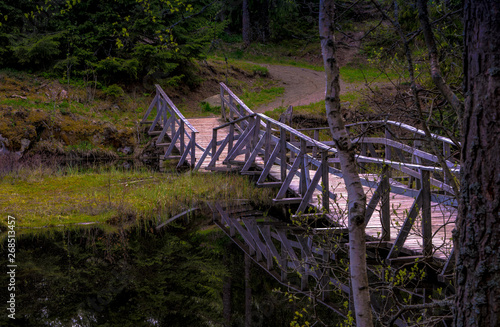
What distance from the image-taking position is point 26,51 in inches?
653

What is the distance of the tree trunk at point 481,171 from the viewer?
2.03 m

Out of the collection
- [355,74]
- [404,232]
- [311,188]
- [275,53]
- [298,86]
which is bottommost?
[404,232]

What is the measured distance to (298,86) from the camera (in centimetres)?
2059

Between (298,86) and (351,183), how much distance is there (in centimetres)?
1819

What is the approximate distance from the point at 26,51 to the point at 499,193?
17.9 meters

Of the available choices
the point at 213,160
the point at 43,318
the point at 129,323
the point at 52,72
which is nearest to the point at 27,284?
the point at 43,318

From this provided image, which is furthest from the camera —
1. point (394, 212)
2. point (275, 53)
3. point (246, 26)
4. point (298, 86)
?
point (275, 53)

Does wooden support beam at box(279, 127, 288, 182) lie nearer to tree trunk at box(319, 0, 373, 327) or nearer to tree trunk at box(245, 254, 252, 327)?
tree trunk at box(245, 254, 252, 327)

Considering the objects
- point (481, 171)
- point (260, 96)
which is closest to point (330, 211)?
point (481, 171)

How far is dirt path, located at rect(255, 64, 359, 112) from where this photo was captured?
18328mm

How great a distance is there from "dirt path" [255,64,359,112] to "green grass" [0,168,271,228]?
7.78 metres

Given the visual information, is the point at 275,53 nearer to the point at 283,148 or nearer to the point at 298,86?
the point at 298,86

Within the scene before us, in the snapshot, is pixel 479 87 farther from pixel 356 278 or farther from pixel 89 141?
pixel 89 141

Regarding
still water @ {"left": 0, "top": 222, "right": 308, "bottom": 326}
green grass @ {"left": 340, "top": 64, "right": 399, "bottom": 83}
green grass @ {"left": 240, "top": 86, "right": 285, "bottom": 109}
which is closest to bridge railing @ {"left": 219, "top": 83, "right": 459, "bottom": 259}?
still water @ {"left": 0, "top": 222, "right": 308, "bottom": 326}
